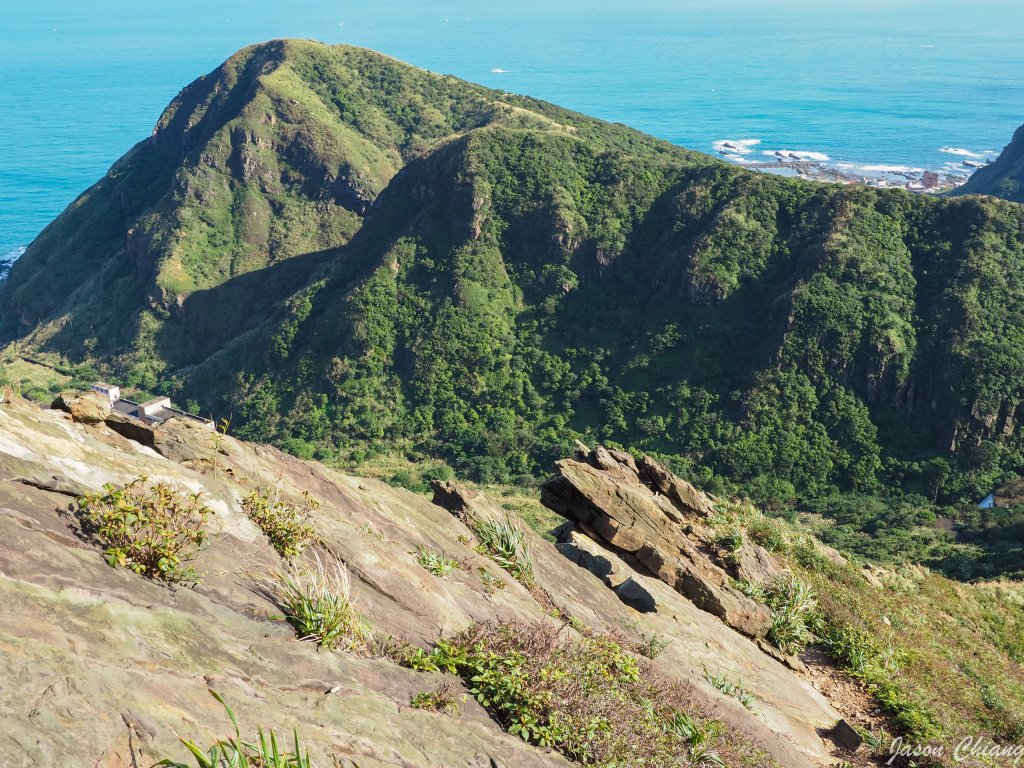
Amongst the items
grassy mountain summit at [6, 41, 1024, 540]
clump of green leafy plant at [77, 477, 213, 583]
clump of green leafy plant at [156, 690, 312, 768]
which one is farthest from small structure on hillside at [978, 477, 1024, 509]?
clump of green leafy plant at [156, 690, 312, 768]

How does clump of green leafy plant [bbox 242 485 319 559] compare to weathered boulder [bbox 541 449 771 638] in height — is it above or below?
above

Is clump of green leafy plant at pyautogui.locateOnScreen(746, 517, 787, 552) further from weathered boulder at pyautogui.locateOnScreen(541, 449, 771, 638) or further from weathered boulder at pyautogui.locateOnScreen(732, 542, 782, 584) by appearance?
weathered boulder at pyautogui.locateOnScreen(541, 449, 771, 638)

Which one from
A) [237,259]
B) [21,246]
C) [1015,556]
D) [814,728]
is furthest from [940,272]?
[21,246]

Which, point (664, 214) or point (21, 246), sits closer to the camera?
point (664, 214)

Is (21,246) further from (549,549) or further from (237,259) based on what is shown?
(549,549)

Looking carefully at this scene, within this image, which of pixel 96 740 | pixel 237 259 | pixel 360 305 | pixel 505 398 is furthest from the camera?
pixel 237 259

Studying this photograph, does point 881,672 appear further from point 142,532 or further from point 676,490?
point 142,532
